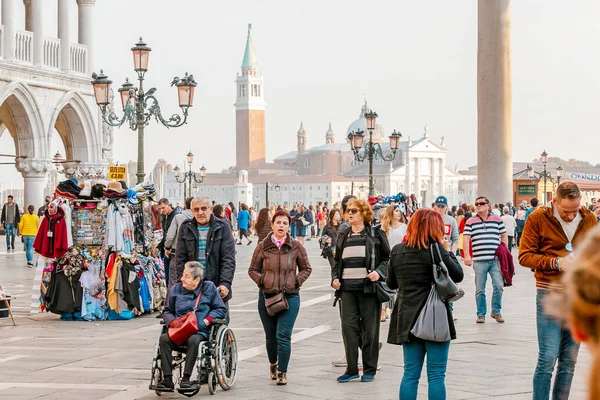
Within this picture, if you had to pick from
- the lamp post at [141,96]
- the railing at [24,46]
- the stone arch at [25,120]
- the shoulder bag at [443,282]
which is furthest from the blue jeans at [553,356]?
the railing at [24,46]

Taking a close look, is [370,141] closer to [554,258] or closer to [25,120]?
[25,120]

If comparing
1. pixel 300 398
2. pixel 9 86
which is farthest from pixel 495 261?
pixel 9 86

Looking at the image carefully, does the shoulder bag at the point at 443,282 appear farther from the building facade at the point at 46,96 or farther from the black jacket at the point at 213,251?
the building facade at the point at 46,96

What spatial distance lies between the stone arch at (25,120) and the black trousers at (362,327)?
16.2 meters

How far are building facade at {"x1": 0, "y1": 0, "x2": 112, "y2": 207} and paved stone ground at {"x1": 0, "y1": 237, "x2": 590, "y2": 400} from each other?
10230 millimetres

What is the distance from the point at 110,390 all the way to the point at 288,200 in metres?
144

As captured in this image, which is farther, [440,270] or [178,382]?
[178,382]

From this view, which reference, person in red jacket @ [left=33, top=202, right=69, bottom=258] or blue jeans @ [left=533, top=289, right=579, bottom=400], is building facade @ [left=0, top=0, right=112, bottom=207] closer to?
person in red jacket @ [left=33, top=202, right=69, bottom=258]

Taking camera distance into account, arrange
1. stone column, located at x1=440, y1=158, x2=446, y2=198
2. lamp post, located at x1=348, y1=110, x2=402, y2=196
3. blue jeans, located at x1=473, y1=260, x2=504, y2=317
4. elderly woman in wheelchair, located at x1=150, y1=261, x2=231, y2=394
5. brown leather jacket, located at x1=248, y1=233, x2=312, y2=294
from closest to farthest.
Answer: elderly woman in wheelchair, located at x1=150, y1=261, x2=231, y2=394, brown leather jacket, located at x1=248, y1=233, x2=312, y2=294, blue jeans, located at x1=473, y1=260, x2=504, y2=317, lamp post, located at x1=348, y1=110, x2=402, y2=196, stone column, located at x1=440, y1=158, x2=446, y2=198

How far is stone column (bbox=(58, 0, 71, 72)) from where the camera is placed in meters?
23.6

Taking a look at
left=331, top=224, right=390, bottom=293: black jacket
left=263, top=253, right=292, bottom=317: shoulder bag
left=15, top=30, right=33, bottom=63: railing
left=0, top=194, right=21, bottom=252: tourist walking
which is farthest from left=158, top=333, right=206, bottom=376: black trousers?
left=0, top=194, right=21, bottom=252: tourist walking

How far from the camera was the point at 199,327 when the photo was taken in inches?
267

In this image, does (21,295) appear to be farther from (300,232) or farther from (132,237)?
(300,232)

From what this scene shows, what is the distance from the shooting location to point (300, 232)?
105ft
